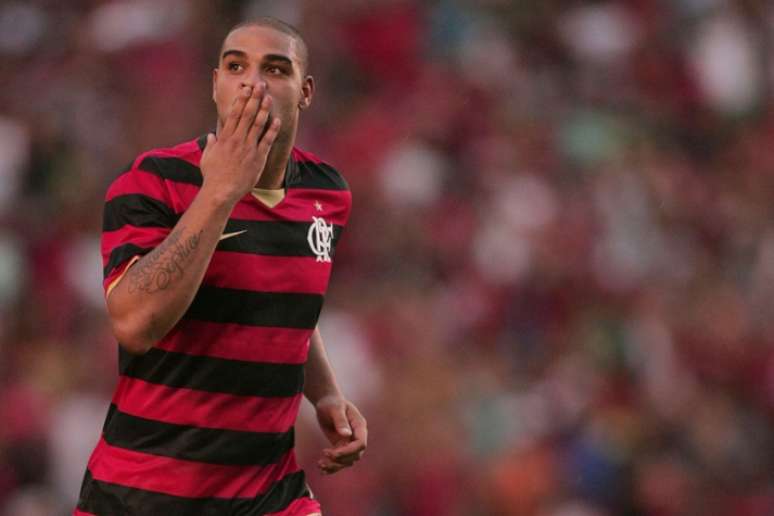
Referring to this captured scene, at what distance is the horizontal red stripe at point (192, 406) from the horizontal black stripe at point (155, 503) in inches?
6.1

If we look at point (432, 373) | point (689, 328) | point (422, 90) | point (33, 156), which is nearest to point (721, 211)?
point (689, 328)

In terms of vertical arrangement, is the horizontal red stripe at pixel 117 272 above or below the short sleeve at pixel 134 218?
below

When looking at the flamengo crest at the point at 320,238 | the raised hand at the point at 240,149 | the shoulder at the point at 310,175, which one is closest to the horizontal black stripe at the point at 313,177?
the shoulder at the point at 310,175

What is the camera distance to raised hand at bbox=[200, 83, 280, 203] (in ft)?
10.6

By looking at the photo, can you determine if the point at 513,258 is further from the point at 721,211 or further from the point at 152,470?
the point at 152,470

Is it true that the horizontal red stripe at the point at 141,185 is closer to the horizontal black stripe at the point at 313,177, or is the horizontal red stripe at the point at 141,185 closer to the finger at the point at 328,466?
the horizontal black stripe at the point at 313,177

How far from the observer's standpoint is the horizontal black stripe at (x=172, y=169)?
11.3 feet

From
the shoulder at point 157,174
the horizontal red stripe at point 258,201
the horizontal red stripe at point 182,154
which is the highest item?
the horizontal red stripe at point 182,154

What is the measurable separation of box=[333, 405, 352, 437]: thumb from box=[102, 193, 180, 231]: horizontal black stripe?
2.62 ft

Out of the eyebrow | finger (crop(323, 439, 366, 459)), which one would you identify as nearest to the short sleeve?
the eyebrow

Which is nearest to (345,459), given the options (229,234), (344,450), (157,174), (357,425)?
(344,450)

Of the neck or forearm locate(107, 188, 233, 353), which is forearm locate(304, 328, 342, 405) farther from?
forearm locate(107, 188, 233, 353)

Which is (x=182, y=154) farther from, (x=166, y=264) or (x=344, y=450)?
(x=344, y=450)

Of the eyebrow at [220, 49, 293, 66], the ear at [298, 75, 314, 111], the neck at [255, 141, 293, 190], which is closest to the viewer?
the eyebrow at [220, 49, 293, 66]
